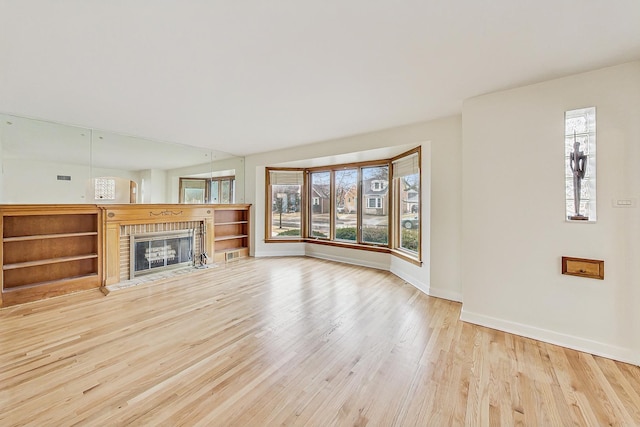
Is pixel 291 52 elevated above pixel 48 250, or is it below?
above

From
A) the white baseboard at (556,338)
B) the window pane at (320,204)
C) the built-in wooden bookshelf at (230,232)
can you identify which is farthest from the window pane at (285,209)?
the white baseboard at (556,338)

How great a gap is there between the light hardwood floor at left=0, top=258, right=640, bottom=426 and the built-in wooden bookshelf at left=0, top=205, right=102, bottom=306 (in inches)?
12.8

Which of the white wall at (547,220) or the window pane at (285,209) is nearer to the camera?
the white wall at (547,220)

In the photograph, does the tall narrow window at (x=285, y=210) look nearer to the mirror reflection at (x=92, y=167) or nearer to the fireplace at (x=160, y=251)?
the mirror reflection at (x=92, y=167)

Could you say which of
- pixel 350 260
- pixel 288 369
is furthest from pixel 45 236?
pixel 350 260

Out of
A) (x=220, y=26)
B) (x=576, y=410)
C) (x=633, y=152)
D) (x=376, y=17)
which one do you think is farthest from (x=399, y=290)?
(x=220, y=26)

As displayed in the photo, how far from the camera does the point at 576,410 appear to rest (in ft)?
5.29

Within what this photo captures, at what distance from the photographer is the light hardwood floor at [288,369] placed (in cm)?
157

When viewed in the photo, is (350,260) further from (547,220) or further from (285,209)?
(547,220)

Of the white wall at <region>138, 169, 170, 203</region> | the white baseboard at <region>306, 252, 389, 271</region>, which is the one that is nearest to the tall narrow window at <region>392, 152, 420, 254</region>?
the white baseboard at <region>306, 252, 389, 271</region>

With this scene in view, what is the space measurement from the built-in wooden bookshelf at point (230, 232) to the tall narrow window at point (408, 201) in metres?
3.65

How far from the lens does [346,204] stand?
5.78 meters

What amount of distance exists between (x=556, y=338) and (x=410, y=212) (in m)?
2.50

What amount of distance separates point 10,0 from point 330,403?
316 cm
